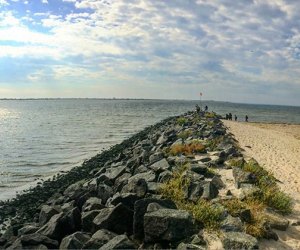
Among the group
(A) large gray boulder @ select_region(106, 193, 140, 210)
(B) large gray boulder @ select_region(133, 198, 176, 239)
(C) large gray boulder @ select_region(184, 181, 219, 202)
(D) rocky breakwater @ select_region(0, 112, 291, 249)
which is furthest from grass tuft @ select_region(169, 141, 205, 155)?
(B) large gray boulder @ select_region(133, 198, 176, 239)

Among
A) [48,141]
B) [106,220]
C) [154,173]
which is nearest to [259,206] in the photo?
[106,220]

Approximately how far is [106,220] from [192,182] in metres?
3.51

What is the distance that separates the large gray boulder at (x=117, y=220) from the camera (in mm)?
8797

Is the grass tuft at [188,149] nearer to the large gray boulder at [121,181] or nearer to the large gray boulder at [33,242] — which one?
the large gray boulder at [121,181]

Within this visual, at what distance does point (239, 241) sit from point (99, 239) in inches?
115

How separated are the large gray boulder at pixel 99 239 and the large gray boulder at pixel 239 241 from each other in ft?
8.08

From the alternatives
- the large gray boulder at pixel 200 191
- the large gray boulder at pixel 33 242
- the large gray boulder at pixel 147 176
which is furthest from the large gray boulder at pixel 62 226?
the large gray boulder at pixel 147 176

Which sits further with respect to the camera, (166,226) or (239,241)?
(166,226)

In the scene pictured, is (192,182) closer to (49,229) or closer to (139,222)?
(139,222)

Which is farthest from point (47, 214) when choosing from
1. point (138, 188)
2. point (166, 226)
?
point (166, 226)

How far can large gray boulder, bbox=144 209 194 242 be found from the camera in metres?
7.83

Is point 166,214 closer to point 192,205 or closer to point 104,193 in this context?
point 192,205

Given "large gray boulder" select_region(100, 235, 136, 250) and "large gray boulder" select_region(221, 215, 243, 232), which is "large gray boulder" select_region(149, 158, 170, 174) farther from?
"large gray boulder" select_region(100, 235, 136, 250)

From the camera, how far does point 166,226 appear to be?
786cm
